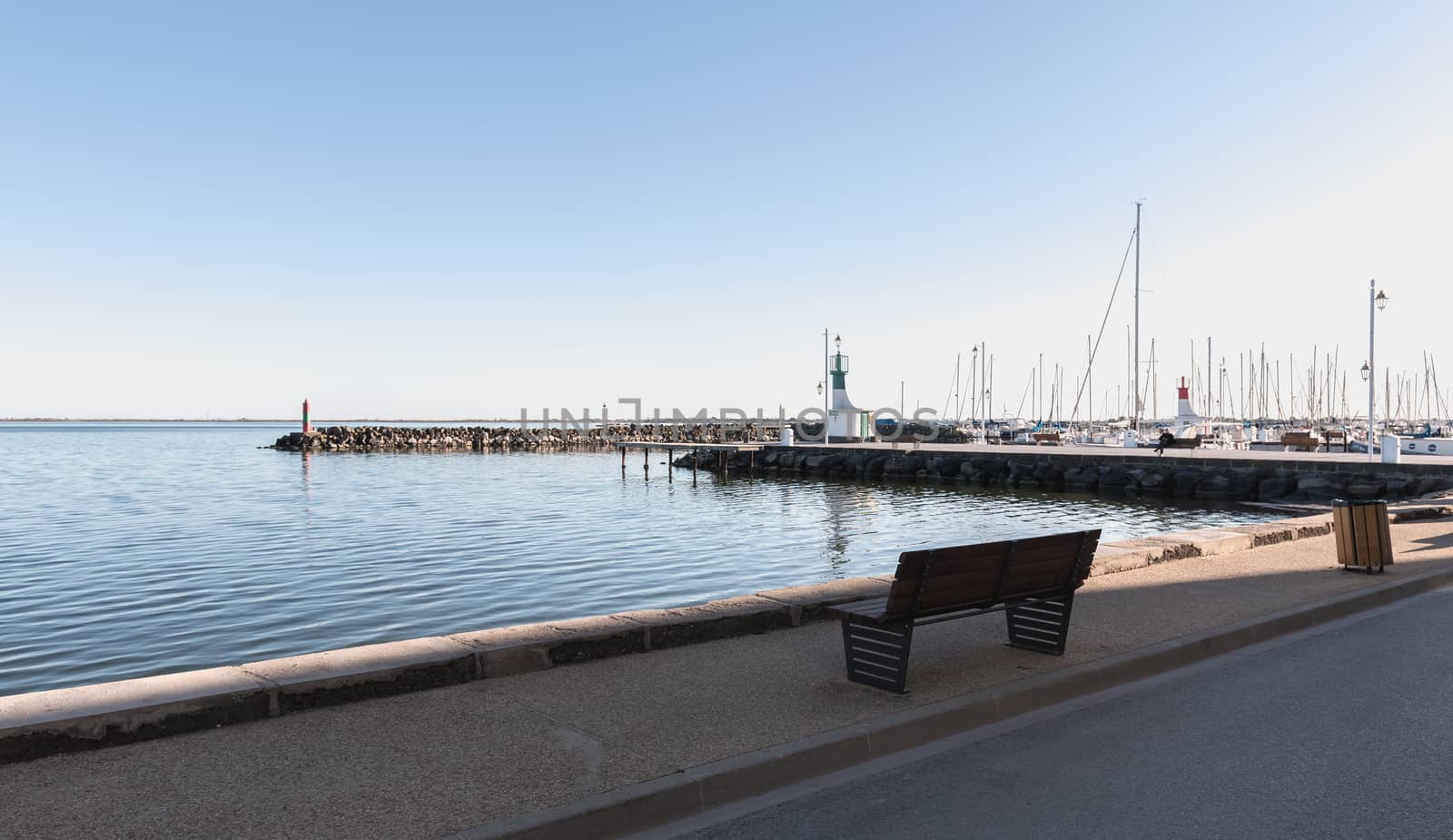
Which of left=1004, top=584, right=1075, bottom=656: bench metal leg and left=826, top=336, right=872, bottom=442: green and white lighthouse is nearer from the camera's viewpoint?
left=1004, top=584, right=1075, bottom=656: bench metal leg

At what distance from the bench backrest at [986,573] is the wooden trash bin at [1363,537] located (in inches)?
243

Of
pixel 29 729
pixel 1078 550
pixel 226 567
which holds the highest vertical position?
pixel 1078 550

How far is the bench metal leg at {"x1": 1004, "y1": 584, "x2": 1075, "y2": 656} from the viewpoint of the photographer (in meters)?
7.38

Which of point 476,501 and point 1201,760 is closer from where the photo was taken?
point 1201,760

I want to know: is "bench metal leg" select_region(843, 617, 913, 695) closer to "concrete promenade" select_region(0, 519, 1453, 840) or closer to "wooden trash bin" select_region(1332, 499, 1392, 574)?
"concrete promenade" select_region(0, 519, 1453, 840)

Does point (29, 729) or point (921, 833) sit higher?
point (29, 729)

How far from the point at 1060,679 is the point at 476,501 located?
2931 centimetres

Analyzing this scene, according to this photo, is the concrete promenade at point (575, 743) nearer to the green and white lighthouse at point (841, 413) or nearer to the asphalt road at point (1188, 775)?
the asphalt road at point (1188, 775)

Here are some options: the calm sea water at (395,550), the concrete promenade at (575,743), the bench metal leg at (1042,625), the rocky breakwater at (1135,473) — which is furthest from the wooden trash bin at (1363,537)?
the rocky breakwater at (1135,473)

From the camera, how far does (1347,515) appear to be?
11.8 metres

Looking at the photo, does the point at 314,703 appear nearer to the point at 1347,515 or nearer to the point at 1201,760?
the point at 1201,760


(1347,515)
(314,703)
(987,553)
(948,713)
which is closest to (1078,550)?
(987,553)

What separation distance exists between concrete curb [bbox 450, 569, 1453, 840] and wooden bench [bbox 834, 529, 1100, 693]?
49 cm

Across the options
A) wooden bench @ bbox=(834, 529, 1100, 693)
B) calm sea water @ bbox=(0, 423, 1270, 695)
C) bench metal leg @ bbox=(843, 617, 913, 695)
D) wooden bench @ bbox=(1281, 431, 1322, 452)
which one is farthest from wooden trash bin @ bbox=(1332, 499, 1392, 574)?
wooden bench @ bbox=(1281, 431, 1322, 452)
